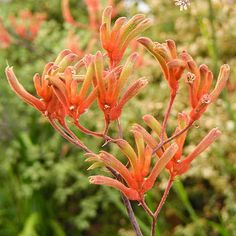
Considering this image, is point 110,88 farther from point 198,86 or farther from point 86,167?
point 86,167

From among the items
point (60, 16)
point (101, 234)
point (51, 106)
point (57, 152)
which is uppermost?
point (51, 106)

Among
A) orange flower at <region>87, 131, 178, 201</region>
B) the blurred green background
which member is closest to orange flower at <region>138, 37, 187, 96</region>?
orange flower at <region>87, 131, 178, 201</region>

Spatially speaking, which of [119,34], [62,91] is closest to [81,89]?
[62,91]

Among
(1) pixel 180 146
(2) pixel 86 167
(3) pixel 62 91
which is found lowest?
(2) pixel 86 167

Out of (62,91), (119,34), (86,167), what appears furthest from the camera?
(86,167)

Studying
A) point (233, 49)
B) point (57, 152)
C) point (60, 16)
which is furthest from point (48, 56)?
point (60, 16)

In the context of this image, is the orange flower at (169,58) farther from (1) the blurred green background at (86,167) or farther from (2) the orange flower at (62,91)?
(1) the blurred green background at (86,167)

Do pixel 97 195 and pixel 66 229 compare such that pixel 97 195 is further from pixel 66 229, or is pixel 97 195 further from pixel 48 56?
pixel 48 56

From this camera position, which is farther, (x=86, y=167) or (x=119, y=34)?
(x=86, y=167)
